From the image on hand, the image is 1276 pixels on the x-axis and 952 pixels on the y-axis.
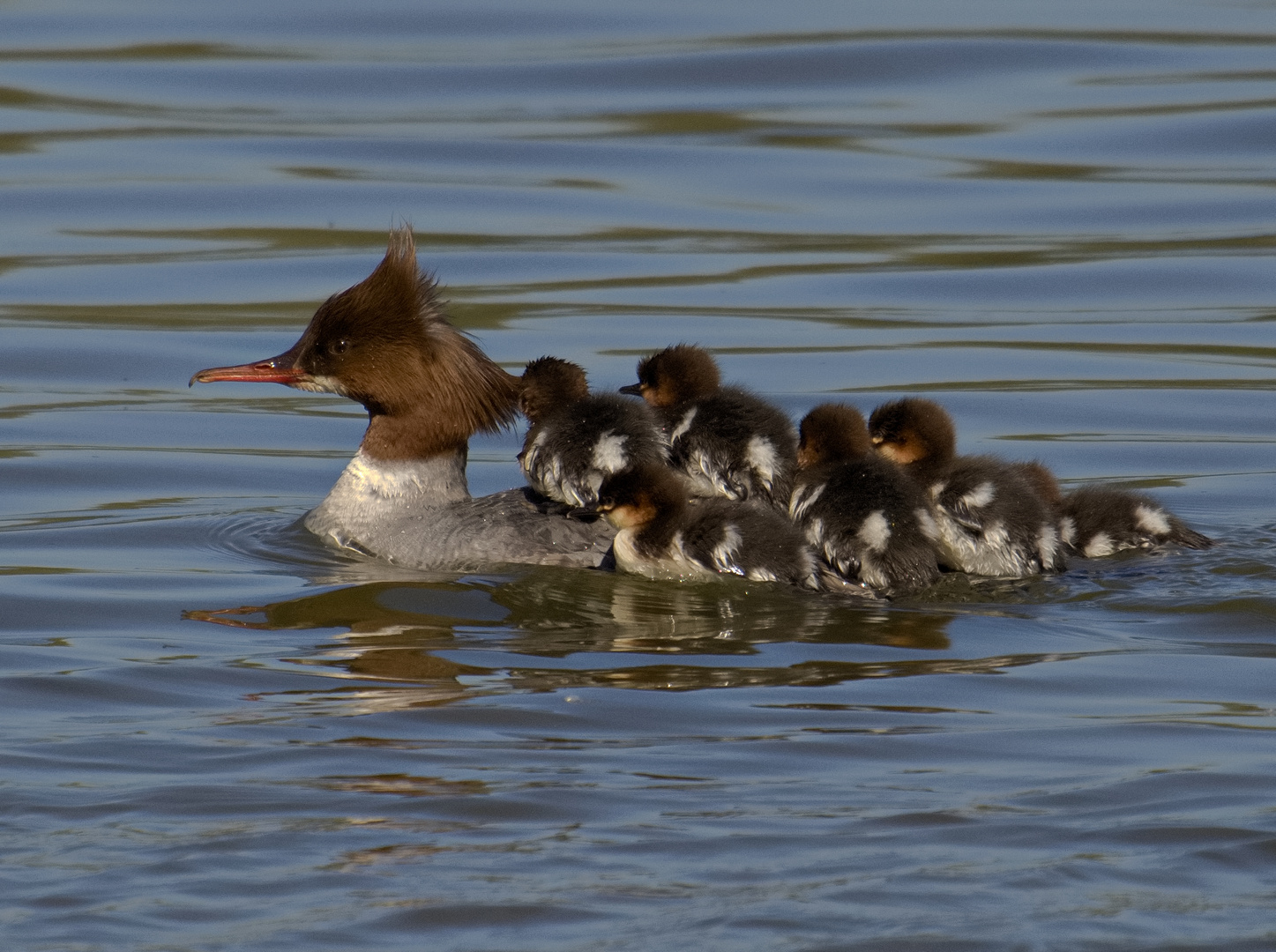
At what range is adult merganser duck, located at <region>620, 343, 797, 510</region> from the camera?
702 cm

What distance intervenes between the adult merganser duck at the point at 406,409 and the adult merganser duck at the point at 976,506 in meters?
1.06

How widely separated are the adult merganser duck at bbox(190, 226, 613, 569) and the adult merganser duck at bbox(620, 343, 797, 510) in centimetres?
39

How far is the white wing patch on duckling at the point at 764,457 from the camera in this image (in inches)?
275

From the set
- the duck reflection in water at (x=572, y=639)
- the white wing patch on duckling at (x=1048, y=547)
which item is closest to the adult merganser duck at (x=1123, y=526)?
the white wing patch on duckling at (x=1048, y=547)

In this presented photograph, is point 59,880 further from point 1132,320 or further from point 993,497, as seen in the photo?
point 1132,320

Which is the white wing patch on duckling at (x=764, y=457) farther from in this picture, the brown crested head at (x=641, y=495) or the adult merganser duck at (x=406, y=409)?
the adult merganser duck at (x=406, y=409)

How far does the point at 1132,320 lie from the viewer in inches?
447

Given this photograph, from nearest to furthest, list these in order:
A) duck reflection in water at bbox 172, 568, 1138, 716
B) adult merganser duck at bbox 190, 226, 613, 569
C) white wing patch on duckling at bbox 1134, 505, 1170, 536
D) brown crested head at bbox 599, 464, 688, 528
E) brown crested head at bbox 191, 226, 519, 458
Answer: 1. duck reflection in water at bbox 172, 568, 1138, 716
2. brown crested head at bbox 599, 464, 688, 528
3. white wing patch on duckling at bbox 1134, 505, 1170, 536
4. adult merganser duck at bbox 190, 226, 613, 569
5. brown crested head at bbox 191, 226, 519, 458

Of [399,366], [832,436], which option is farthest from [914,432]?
[399,366]

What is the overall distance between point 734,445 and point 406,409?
1.28m

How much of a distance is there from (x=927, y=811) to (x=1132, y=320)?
717cm

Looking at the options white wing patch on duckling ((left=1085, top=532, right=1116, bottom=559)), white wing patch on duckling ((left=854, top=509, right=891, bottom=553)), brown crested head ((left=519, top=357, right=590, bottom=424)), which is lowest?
white wing patch on duckling ((left=1085, top=532, right=1116, bottom=559))

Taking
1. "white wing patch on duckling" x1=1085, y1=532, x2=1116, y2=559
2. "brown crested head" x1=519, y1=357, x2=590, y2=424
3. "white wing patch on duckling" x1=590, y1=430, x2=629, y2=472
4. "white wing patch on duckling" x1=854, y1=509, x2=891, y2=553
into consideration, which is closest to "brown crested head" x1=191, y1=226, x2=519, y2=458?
"brown crested head" x1=519, y1=357, x2=590, y2=424

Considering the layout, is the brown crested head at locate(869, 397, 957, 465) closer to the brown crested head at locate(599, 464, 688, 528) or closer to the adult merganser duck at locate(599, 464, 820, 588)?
the adult merganser duck at locate(599, 464, 820, 588)
